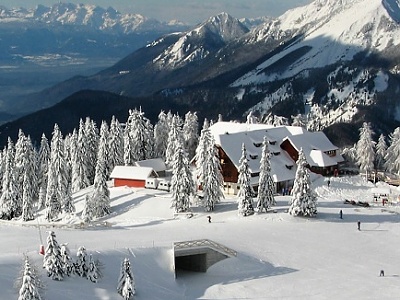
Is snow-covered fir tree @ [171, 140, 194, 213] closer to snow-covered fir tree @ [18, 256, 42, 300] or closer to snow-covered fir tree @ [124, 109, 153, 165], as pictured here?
snow-covered fir tree @ [124, 109, 153, 165]

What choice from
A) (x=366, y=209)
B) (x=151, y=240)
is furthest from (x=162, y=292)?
(x=366, y=209)

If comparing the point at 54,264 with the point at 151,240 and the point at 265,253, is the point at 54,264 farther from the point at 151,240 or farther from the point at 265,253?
the point at 265,253

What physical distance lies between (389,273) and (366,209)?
24.7 metres

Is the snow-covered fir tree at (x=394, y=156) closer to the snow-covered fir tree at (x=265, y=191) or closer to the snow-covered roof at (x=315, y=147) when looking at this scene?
the snow-covered roof at (x=315, y=147)

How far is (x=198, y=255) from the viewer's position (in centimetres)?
5803

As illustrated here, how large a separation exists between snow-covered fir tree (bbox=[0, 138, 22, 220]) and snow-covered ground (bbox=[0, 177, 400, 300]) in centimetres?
1607

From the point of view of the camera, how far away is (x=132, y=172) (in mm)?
101500

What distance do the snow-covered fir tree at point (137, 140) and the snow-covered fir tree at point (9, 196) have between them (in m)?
21.6

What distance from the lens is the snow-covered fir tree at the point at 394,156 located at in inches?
4165

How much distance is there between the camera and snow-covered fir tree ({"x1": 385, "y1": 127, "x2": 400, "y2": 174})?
106 metres

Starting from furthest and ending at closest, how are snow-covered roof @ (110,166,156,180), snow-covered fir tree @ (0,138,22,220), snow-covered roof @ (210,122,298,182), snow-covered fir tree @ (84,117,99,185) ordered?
snow-covered fir tree @ (84,117,99,185) < snow-covered roof @ (110,166,156,180) < snow-covered roof @ (210,122,298,182) < snow-covered fir tree @ (0,138,22,220)

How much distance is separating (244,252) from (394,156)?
57.5 metres

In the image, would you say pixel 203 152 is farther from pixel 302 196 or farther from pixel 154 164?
pixel 154 164


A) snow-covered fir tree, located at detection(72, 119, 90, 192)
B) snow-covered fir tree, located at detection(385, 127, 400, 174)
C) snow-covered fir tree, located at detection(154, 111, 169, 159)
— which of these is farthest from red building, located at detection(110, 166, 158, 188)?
snow-covered fir tree, located at detection(385, 127, 400, 174)
